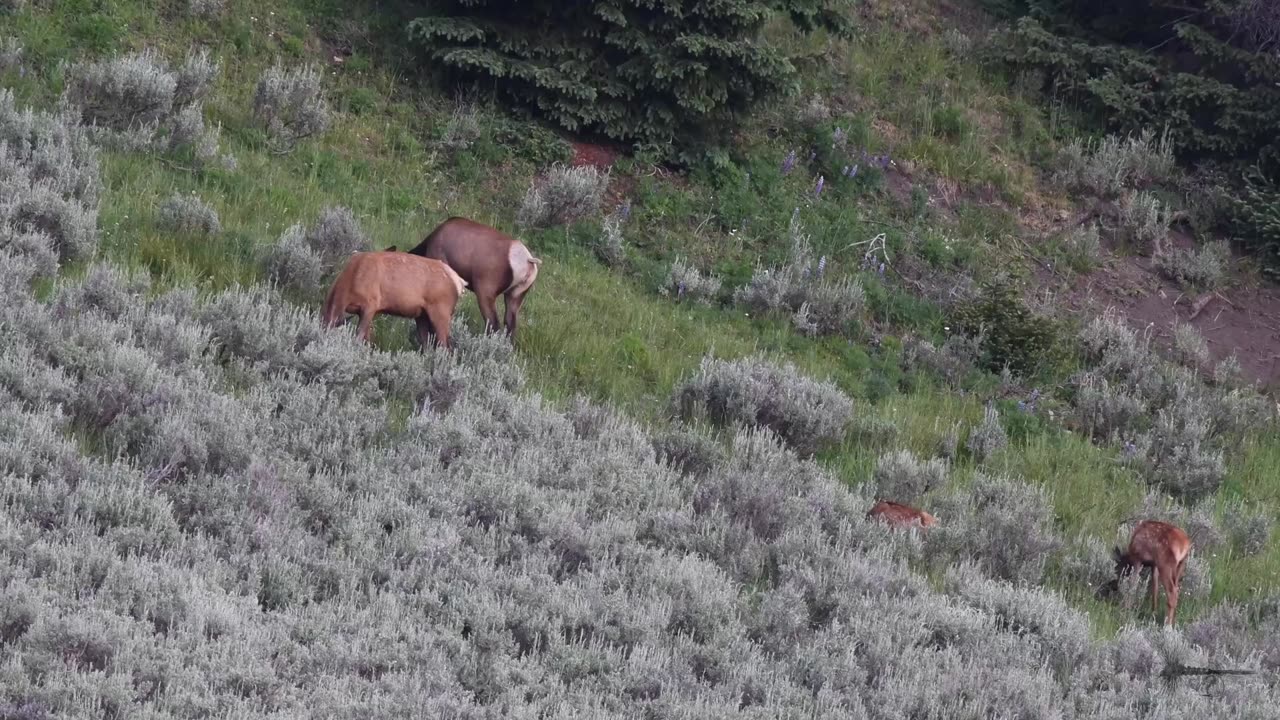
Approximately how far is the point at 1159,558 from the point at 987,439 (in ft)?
7.60

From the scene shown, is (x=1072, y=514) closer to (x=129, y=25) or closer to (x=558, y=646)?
(x=558, y=646)

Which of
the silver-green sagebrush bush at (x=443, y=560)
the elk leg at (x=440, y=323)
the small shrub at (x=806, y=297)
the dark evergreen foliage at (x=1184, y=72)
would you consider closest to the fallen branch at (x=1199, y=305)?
the dark evergreen foliage at (x=1184, y=72)

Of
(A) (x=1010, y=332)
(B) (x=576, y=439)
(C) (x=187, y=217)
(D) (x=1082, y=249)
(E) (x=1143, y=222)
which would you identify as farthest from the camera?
(E) (x=1143, y=222)

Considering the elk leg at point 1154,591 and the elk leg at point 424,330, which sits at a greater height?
the elk leg at point 424,330

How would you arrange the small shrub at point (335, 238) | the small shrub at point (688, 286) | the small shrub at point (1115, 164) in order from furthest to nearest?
1. the small shrub at point (1115, 164)
2. the small shrub at point (688, 286)
3. the small shrub at point (335, 238)

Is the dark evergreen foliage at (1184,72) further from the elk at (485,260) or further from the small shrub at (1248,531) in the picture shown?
the elk at (485,260)

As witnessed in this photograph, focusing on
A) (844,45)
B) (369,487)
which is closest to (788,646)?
(369,487)

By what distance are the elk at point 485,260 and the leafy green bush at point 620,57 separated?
404 cm

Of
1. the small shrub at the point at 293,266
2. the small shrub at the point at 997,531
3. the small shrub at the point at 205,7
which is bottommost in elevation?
the small shrub at the point at 997,531

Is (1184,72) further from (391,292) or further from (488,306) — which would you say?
(391,292)

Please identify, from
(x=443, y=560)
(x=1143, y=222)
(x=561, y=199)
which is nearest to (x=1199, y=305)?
(x=1143, y=222)

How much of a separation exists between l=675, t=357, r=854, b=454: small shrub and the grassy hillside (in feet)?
0.11

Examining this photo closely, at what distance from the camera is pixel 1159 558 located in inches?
340

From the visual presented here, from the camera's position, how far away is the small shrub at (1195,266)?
15461mm
